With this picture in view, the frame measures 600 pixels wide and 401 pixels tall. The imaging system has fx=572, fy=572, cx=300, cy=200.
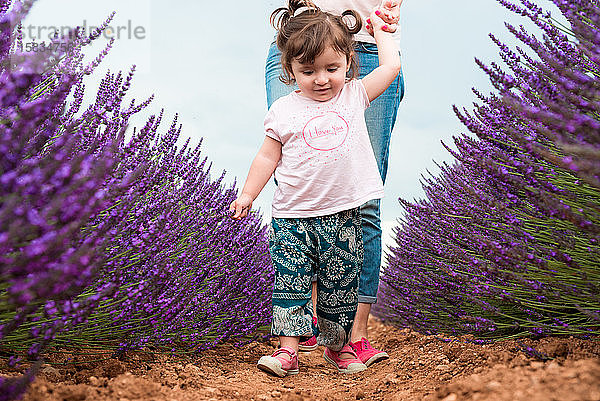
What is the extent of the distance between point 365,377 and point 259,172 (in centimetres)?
93

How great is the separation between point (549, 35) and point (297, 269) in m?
1.24

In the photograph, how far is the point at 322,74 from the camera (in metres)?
2.26

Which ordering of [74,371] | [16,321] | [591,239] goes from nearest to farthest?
[16,321] → [591,239] → [74,371]

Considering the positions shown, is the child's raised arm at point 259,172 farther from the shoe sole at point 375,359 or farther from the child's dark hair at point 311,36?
the shoe sole at point 375,359

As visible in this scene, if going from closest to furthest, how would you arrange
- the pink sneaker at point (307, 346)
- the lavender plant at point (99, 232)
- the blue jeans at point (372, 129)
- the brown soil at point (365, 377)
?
the lavender plant at point (99, 232) → the brown soil at point (365, 377) → the blue jeans at point (372, 129) → the pink sneaker at point (307, 346)

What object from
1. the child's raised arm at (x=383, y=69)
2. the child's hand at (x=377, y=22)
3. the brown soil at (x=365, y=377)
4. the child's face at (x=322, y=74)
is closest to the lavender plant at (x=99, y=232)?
the brown soil at (x=365, y=377)

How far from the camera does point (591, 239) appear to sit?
155cm

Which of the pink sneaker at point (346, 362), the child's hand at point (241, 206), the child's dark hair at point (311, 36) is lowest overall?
the pink sneaker at point (346, 362)

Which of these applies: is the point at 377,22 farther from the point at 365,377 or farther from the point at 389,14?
the point at 365,377

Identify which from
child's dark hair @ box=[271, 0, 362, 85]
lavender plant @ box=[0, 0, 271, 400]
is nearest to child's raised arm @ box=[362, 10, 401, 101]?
child's dark hair @ box=[271, 0, 362, 85]

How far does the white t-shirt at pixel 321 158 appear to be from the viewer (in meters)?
2.29

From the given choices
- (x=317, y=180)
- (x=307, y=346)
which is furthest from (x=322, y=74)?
(x=307, y=346)

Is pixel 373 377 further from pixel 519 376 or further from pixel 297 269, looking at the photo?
pixel 519 376

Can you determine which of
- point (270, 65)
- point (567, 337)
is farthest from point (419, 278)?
point (270, 65)
